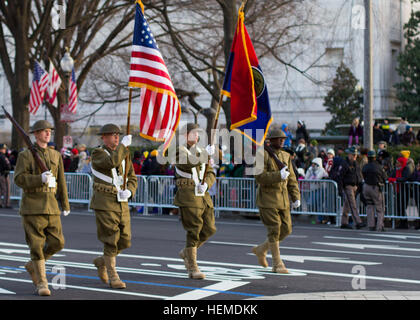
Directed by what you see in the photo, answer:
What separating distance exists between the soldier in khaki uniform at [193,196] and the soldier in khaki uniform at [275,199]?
0.75 meters

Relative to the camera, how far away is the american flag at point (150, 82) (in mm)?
10969

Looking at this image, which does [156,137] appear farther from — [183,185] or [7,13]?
[7,13]

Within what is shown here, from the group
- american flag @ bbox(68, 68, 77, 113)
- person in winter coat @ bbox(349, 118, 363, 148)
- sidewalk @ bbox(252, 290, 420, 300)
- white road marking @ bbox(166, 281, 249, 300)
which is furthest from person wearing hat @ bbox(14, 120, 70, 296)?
american flag @ bbox(68, 68, 77, 113)

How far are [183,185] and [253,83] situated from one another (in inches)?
67.1

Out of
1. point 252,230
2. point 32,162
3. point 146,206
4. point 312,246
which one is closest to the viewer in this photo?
point 32,162

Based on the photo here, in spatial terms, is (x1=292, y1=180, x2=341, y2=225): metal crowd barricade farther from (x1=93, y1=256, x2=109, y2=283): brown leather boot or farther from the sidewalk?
(x1=93, y1=256, x2=109, y2=283): brown leather boot

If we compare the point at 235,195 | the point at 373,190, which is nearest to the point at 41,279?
the point at 373,190

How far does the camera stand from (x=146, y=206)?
72.8 ft

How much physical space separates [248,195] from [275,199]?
9781 millimetres

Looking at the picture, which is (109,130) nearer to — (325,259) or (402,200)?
(325,259)

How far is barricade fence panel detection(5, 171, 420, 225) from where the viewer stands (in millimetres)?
18141

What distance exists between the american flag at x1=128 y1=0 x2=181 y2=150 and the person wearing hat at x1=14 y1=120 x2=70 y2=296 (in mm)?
1936

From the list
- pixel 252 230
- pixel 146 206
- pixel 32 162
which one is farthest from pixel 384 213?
pixel 32 162

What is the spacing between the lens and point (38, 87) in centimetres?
2638
